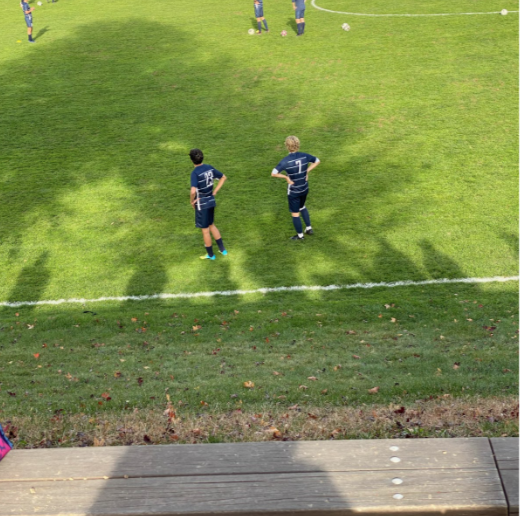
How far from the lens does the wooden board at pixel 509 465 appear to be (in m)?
3.09

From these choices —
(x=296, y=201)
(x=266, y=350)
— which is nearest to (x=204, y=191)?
(x=296, y=201)

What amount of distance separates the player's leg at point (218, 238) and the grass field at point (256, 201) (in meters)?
0.29

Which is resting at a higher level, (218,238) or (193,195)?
(193,195)

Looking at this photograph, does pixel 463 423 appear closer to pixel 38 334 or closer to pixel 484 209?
pixel 38 334

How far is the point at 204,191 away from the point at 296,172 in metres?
1.91

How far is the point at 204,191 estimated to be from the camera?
12195mm

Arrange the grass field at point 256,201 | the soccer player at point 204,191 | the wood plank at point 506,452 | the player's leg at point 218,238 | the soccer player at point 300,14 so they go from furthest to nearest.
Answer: the soccer player at point 300,14 → the player's leg at point 218,238 → the soccer player at point 204,191 → the grass field at point 256,201 → the wood plank at point 506,452

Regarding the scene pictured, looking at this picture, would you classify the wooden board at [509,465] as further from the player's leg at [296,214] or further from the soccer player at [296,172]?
the player's leg at [296,214]

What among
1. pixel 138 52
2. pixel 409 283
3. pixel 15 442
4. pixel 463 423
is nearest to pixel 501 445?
pixel 463 423

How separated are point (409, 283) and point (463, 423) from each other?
6.72m

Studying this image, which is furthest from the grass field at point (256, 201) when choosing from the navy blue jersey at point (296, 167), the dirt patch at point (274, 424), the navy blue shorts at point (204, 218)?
the navy blue jersey at point (296, 167)

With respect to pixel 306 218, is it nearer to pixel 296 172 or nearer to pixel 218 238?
pixel 296 172

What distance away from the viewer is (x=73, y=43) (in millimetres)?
27375

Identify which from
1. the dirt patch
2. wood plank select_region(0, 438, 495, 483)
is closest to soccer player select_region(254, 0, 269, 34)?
the dirt patch
